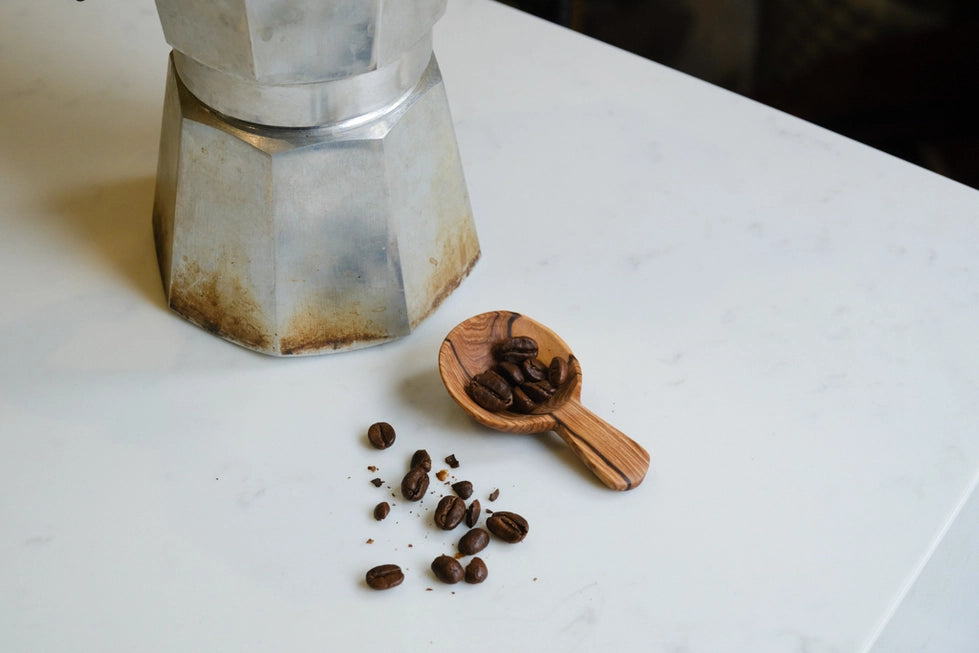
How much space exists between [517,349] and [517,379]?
0.07ft

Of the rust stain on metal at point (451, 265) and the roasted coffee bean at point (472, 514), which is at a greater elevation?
the rust stain on metal at point (451, 265)

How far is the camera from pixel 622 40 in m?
1.57

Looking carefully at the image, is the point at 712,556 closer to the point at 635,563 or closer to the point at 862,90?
the point at 635,563

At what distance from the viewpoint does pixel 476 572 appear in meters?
0.55

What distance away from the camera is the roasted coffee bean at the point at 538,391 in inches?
24.9

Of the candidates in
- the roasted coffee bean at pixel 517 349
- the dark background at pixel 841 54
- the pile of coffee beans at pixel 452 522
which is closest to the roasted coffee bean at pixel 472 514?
the pile of coffee beans at pixel 452 522

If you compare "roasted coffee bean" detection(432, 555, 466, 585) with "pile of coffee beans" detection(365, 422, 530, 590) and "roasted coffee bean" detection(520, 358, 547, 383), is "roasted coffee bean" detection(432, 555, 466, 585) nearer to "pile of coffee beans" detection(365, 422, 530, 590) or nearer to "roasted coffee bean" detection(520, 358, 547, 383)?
"pile of coffee beans" detection(365, 422, 530, 590)

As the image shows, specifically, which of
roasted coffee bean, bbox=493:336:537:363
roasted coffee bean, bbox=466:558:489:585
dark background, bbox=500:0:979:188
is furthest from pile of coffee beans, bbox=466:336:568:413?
dark background, bbox=500:0:979:188

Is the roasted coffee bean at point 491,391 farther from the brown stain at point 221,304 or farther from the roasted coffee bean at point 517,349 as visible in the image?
the brown stain at point 221,304

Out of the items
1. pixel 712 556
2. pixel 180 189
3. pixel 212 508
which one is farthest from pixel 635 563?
pixel 180 189

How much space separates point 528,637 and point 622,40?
120 cm

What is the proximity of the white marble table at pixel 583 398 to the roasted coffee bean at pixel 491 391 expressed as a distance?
0.02 m

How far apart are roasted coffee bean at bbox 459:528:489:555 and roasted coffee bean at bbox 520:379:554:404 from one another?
98mm

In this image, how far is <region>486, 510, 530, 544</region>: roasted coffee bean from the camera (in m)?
0.57
